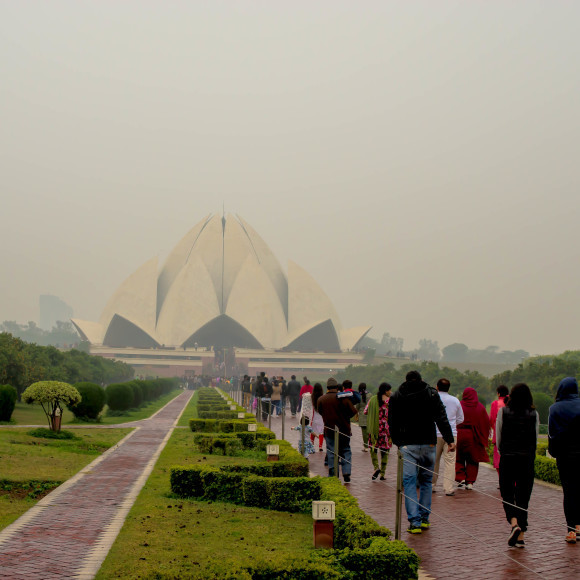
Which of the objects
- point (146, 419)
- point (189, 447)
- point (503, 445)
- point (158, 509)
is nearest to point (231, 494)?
point (158, 509)

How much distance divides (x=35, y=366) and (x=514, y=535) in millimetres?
18773

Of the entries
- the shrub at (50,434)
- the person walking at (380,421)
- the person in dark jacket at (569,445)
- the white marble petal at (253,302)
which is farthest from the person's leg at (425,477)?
the white marble petal at (253,302)

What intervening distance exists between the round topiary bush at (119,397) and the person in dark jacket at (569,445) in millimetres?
16388

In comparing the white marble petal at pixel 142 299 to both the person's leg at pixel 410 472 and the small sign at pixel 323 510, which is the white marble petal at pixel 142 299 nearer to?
the person's leg at pixel 410 472

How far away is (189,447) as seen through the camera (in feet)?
37.7

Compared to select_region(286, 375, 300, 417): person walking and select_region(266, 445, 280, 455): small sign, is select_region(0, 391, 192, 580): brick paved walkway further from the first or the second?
select_region(286, 375, 300, 417): person walking

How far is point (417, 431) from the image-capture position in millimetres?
5625

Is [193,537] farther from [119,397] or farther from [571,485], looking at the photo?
[119,397]

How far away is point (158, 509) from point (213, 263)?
64.6 meters

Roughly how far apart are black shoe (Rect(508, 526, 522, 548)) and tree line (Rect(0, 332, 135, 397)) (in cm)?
1685

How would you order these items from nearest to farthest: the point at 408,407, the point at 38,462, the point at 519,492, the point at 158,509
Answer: the point at 519,492
the point at 408,407
the point at 158,509
the point at 38,462

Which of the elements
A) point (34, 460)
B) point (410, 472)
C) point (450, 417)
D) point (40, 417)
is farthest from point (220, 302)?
point (410, 472)

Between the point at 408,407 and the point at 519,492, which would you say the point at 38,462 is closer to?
the point at 408,407

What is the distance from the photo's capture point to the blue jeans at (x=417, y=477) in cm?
550
